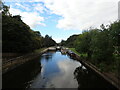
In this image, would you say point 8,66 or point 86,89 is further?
point 8,66

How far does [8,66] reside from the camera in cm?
1750

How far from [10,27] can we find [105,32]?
21173mm

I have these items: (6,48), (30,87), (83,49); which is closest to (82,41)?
(83,49)

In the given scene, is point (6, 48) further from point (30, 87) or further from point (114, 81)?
point (114, 81)

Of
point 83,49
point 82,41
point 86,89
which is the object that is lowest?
point 86,89

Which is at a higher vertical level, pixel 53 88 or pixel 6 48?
pixel 6 48

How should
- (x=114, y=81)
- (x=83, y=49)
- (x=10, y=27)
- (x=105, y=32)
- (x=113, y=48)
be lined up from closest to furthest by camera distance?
1. (x=114, y=81)
2. (x=113, y=48)
3. (x=105, y=32)
4. (x=83, y=49)
5. (x=10, y=27)

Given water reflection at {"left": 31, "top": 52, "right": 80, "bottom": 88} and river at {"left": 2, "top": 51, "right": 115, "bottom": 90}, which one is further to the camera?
water reflection at {"left": 31, "top": 52, "right": 80, "bottom": 88}

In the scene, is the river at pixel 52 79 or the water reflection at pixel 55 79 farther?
the water reflection at pixel 55 79

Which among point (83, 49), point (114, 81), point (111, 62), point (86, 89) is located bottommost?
point (86, 89)

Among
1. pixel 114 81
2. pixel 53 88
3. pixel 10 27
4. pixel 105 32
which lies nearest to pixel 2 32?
pixel 10 27

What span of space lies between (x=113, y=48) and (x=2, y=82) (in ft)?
49.2

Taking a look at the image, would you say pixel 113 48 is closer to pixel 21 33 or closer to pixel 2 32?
pixel 21 33

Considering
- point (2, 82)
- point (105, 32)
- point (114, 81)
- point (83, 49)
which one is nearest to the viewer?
point (114, 81)
